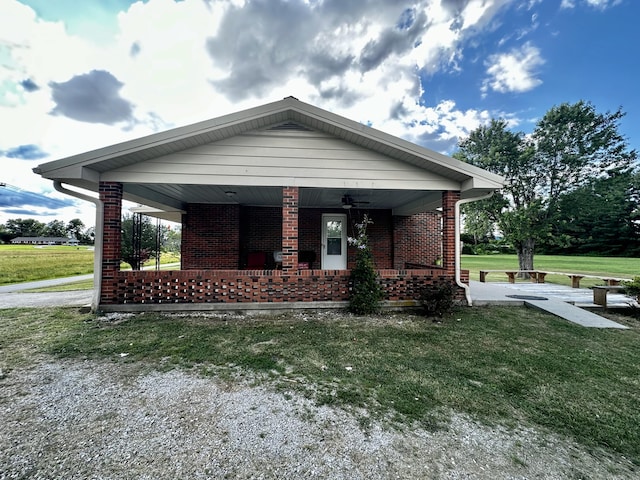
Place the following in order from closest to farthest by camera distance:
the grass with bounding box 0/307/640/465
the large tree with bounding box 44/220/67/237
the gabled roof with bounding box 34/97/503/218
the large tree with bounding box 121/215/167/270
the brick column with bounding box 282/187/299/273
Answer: the grass with bounding box 0/307/640/465, the gabled roof with bounding box 34/97/503/218, the brick column with bounding box 282/187/299/273, the large tree with bounding box 121/215/167/270, the large tree with bounding box 44/220/67/237

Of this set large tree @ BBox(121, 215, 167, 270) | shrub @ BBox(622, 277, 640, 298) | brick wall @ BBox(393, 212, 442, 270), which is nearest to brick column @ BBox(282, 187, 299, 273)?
brick wall @ BBox(393, 212, 442, 270)

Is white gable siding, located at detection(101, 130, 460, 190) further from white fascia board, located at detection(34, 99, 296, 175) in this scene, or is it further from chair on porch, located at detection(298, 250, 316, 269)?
chair on porch, located at detection(298, 250, 316, 269)

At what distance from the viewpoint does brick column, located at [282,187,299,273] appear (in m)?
5.79

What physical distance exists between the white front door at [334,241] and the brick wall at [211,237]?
2.88 m

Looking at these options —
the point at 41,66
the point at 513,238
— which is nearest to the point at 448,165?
the point at 513,238

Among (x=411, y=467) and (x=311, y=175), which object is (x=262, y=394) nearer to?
(x=411, y=467)

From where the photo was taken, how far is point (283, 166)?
18.8ft

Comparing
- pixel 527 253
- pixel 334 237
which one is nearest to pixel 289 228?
pixel 334 237

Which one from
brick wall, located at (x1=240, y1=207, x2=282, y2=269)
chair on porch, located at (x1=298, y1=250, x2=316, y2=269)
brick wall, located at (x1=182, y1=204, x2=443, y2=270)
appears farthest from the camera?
brick wall, located at (x1=240, y1=207, x2=282, y2=269)

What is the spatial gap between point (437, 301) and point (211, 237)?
22.5 ft

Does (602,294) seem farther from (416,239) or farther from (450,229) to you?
(416,239)

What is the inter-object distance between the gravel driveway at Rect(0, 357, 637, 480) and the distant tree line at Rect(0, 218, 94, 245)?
A: 190ft

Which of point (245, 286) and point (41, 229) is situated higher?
point (41, 229)

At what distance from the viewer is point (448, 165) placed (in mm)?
5641
